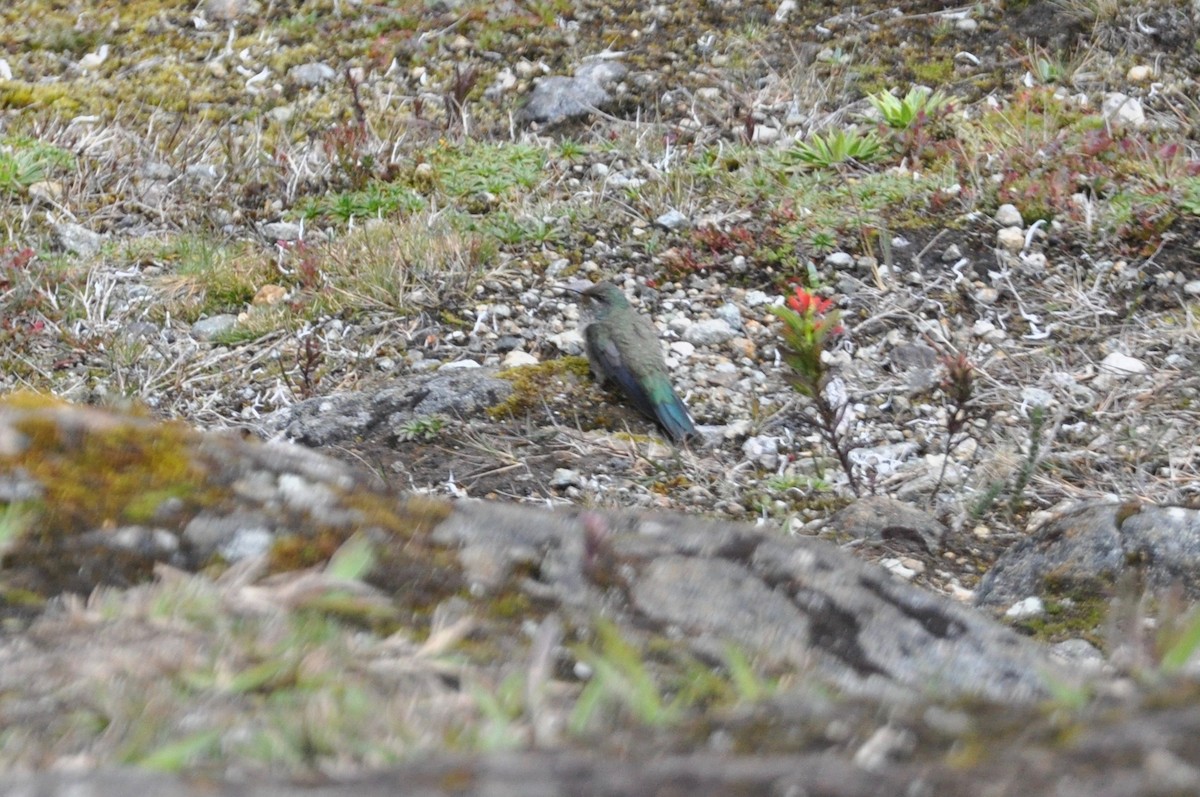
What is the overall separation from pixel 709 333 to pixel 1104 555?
2637 millimetres

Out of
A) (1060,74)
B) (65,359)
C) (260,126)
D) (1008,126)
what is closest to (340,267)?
(65,359)

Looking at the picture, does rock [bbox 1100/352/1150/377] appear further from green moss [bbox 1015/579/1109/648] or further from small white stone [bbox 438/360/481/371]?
small white stone [bbox 438/360/481/371]

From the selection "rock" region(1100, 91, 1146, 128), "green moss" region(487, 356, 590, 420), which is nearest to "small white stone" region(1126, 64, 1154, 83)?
"rock" region(1100, 91, 1146, 128)

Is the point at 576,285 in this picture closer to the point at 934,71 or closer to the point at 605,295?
the point at 605,295

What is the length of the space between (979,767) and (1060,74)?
21.7ft

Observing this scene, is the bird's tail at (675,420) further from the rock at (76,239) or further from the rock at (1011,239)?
the rock at (76,239)

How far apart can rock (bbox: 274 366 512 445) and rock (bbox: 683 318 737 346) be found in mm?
1022

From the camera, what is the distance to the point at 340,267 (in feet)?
19.9

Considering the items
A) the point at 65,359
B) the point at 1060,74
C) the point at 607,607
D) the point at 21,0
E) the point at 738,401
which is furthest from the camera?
the point at 21,0

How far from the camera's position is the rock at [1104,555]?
126 inches

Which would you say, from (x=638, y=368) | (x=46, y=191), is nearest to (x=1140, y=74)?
(x=638, y=368)

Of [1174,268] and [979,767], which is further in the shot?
[1174,268]

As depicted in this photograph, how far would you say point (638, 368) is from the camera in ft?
16.2

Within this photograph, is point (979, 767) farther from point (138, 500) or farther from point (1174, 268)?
point (1174, 268)
